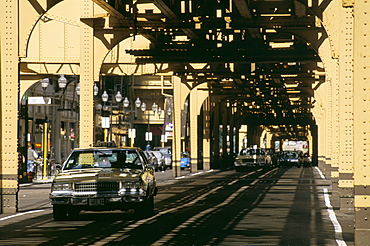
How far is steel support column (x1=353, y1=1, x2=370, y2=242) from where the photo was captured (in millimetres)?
11344

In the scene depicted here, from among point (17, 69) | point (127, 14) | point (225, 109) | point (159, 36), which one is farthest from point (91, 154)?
point (225, 109)

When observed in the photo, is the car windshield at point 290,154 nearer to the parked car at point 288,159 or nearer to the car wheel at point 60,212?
the parked car at point 288,159

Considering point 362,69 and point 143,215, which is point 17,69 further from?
point 362,69

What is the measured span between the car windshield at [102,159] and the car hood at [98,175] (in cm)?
53

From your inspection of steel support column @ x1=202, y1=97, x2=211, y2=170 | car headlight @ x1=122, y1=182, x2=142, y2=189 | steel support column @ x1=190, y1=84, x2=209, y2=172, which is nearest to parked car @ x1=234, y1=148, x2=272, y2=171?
steel support column @ x1=202, y1=97, x2=211, y2=170

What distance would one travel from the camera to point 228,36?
37062 mm

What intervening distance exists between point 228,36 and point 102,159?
18.6 m

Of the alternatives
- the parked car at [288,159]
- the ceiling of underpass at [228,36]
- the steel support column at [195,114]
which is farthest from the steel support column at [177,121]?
the parked car at [288,159]

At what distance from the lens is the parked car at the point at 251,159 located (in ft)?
204

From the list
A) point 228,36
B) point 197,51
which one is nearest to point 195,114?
point 228,36

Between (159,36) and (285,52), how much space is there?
16.5 ft

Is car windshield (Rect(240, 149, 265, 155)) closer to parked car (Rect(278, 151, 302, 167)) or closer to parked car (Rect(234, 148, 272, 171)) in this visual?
parked car (Rect(234, 148, 272, 171))

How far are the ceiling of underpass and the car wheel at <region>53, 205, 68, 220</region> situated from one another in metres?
6.77

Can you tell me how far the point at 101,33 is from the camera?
28594 millimetres
